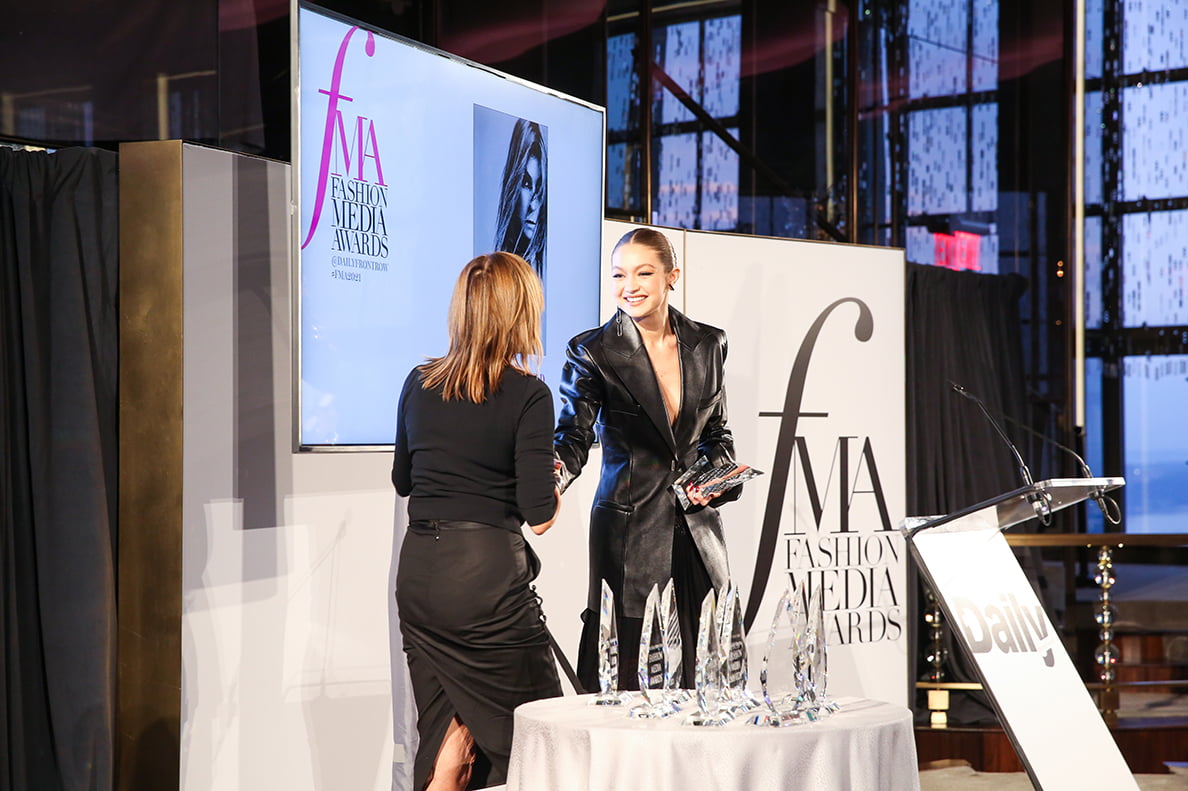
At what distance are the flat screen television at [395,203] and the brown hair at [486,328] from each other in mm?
479

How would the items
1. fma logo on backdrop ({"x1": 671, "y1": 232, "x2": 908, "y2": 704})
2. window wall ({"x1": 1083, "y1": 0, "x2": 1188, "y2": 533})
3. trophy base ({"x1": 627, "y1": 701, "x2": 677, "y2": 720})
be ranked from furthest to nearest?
window wall ({"x1": 1083, "y1": 0, "x2": 1188, "y2": 533}) < fma logo on backdrop ({"x1": 671, "y1": 232, "x2": 908, "y2": 704}) < trophy base ({"x1": 627, "y1": 701, "x2": 677, "y2": 720})

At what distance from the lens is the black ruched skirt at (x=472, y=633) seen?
273 centimetres

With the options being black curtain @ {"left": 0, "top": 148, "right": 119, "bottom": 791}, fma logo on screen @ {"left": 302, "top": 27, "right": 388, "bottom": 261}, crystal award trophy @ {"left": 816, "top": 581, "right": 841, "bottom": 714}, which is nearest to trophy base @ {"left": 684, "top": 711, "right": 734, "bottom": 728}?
crystal award trophy @ {"left": 816, "top": 581, "right": 841, "bottom": 714}

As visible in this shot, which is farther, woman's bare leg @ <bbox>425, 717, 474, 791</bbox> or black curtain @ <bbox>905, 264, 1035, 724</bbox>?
black curtain @ <bbox>905, 264, 1035, 724</bbox>

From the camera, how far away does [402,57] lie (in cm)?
336

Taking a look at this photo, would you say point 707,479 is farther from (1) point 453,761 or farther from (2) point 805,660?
(2) point 805,660

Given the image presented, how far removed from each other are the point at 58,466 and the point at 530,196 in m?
1.53

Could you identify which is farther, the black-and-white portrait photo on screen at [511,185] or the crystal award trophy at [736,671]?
the black-and-white portrait photo on screen at [511,185]

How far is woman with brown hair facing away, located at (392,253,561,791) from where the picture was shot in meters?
2.72

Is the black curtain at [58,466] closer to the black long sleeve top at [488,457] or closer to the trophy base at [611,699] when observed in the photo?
the black long sleeve top at [488,457]

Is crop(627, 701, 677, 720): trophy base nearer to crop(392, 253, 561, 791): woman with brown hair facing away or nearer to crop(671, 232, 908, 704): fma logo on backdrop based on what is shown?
crop(392, 253, 561, 791): woman with brown hair facing away

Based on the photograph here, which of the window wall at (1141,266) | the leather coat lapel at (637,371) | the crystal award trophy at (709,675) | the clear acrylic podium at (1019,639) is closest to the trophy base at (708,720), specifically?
the crystal award trophy at (709,675)

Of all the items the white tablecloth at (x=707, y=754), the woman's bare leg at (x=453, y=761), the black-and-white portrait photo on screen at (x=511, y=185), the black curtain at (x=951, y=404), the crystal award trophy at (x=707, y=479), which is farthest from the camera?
the black curtain at (x=951, y=404)

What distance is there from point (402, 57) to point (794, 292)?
1.93 m
